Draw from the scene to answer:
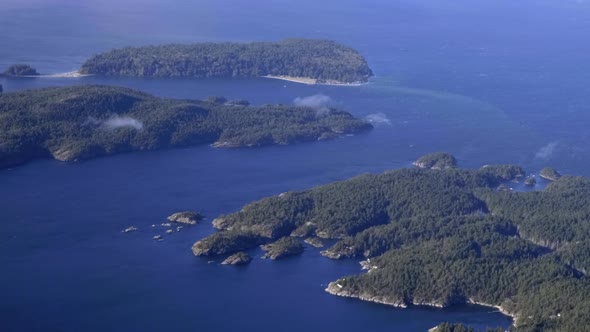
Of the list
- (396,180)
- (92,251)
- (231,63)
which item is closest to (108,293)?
(92,251)

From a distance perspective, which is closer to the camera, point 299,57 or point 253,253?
point 253,253

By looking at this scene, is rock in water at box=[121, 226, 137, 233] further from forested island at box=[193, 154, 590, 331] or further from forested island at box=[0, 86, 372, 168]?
forested island at box=[0, 86, 372, 168]

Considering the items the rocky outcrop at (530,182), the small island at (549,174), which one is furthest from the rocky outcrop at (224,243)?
the small island at (549,174)

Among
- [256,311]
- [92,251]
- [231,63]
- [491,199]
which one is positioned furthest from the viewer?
[231,63]

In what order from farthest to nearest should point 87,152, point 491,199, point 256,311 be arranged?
point 87,152 → point 491,199 → point 256,311

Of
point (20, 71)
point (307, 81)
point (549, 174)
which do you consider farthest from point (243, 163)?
point (20, 71)

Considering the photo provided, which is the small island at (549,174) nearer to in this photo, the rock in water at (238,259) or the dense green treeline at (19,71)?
the rock in water at (238,259)

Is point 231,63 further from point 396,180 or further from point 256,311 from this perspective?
point 256,311
